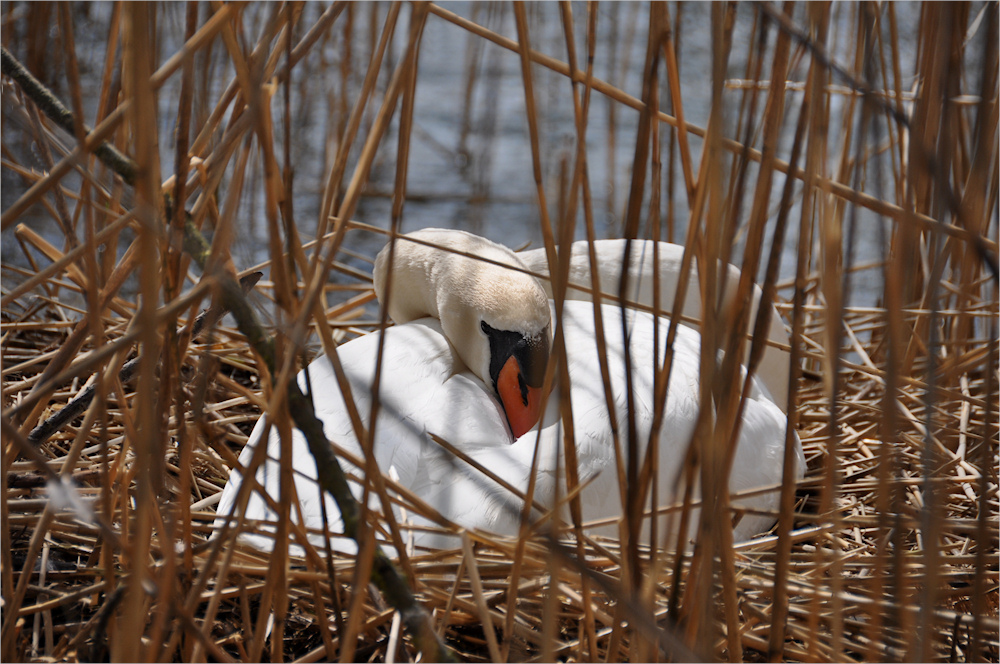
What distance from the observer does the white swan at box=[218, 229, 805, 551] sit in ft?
3.93

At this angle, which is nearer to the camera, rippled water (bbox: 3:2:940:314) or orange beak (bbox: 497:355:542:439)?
orange beak (bbox: 497:355:542:439)

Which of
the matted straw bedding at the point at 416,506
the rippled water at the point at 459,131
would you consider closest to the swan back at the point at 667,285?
the matted straw bedding at the point at 416,506

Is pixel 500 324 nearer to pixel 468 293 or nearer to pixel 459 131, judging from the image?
pixel 468 293

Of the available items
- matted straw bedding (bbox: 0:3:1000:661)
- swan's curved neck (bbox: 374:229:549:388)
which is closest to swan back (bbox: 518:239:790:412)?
swan's curved neck (bbox: 374:229:549:388)

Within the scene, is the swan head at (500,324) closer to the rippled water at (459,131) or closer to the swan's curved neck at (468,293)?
the swan's curved neck at (468,293)

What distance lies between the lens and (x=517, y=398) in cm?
151

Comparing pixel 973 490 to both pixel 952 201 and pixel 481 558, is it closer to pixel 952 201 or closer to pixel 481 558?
pixel 481 558

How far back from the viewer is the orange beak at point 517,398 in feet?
4.85

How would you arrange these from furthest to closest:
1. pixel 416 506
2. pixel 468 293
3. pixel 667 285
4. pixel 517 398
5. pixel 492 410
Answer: pixel 667 285 < pixel 468 293 < pixel 517 398 < pixel 492 410 < pixel 416 506

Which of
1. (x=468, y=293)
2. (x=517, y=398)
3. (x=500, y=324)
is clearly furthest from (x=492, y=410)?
(x=468, y=293)

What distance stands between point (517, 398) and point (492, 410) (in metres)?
0.15

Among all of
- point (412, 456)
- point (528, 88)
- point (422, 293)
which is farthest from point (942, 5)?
point (422, 293)

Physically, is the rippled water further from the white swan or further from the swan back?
the white swan

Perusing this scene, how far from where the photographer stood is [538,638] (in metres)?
0.96
